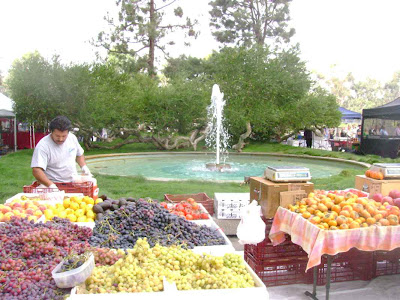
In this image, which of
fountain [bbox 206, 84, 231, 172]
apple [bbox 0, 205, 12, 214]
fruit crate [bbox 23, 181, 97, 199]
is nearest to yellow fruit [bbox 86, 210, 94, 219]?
apple [bbox 0, 205, 12, 214]

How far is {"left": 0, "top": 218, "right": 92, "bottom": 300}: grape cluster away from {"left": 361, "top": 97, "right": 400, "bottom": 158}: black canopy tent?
16.0 meters

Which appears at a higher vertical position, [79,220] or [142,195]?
[79,220]

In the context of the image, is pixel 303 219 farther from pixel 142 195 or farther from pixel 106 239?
pixel 142 195

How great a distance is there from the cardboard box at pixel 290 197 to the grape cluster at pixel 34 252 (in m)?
2.04

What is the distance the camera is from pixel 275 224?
13.3 feet

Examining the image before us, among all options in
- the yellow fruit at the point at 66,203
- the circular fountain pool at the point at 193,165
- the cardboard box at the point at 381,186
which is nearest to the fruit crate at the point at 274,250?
the cardboard box at the point at 381,186

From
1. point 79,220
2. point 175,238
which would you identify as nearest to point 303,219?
point 175,238

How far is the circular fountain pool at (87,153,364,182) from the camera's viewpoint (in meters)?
12.3

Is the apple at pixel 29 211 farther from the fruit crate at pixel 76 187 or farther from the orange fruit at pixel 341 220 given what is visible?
the orange fruit at pixel 341 220

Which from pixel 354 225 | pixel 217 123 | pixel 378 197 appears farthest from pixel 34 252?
pixel 217 123

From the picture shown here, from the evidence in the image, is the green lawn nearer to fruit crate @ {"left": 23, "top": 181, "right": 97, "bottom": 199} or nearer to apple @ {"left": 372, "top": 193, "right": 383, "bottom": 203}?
fruit crate @ {"left": 23, "top": 181, "right": 97, "bottom": 199}

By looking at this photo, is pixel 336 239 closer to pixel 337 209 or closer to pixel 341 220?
pixel 341 220

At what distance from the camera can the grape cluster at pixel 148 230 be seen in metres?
3.34

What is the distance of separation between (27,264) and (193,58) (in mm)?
28206
